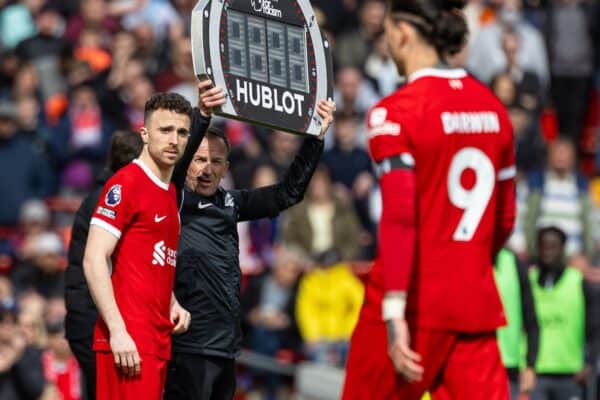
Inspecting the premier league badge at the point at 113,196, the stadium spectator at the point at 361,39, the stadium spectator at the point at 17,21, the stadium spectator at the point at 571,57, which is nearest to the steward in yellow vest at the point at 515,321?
the premier league badge at the point at 113,196

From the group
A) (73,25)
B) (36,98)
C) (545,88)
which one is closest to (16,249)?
(36,98)

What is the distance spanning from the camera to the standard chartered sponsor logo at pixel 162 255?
22.7 feet

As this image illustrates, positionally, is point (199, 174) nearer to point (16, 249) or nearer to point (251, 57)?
point (251, 57)

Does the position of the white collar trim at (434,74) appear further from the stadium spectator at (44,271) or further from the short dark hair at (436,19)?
the stadium spectator at (44,271)

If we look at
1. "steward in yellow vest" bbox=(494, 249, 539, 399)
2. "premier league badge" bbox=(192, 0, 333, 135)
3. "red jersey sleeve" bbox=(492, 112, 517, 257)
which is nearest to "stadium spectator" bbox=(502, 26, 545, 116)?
"steward in yellow vest" bbox=(494, 249, 539, 399)

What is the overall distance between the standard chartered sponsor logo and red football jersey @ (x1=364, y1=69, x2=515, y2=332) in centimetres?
111

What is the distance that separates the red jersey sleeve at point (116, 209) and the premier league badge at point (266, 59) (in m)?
0.56

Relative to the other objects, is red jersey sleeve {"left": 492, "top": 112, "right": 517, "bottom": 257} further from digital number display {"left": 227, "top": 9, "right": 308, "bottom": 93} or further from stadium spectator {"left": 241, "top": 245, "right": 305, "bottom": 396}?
stadium spectator {"left": 241, "top": 245, "right": 305, "bottom": 396}

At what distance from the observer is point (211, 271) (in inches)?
295

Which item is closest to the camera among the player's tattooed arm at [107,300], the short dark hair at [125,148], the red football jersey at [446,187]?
the red football jersey at [446,187]

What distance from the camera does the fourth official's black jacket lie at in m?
7.42

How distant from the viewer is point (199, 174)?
7.55 m

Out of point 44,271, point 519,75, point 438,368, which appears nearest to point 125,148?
point 438,368

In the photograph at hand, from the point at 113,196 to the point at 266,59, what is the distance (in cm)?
97
